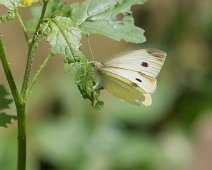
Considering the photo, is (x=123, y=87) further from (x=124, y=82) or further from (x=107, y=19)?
(x=107, y=19)

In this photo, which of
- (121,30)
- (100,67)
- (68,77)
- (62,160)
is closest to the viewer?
(100,67)

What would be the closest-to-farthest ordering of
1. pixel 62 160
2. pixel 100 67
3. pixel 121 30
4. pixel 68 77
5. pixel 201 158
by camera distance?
1. pixel 100 67
2. pixel 121 30
3. pixel 62 160
4. pixel 68 77
5. pixel 201 158

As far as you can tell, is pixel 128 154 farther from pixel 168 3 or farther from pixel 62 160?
pixel 168 3

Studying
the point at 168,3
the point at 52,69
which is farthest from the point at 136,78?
the point at 168,3

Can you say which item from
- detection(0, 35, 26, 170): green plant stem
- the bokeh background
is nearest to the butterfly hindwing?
detection(0, 35, 26, 170): green plant stem

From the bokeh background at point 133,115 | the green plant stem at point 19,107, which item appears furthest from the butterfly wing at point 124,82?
the bokeh background at point 133,115

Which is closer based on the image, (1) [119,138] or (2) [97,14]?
(2) [97,14]
